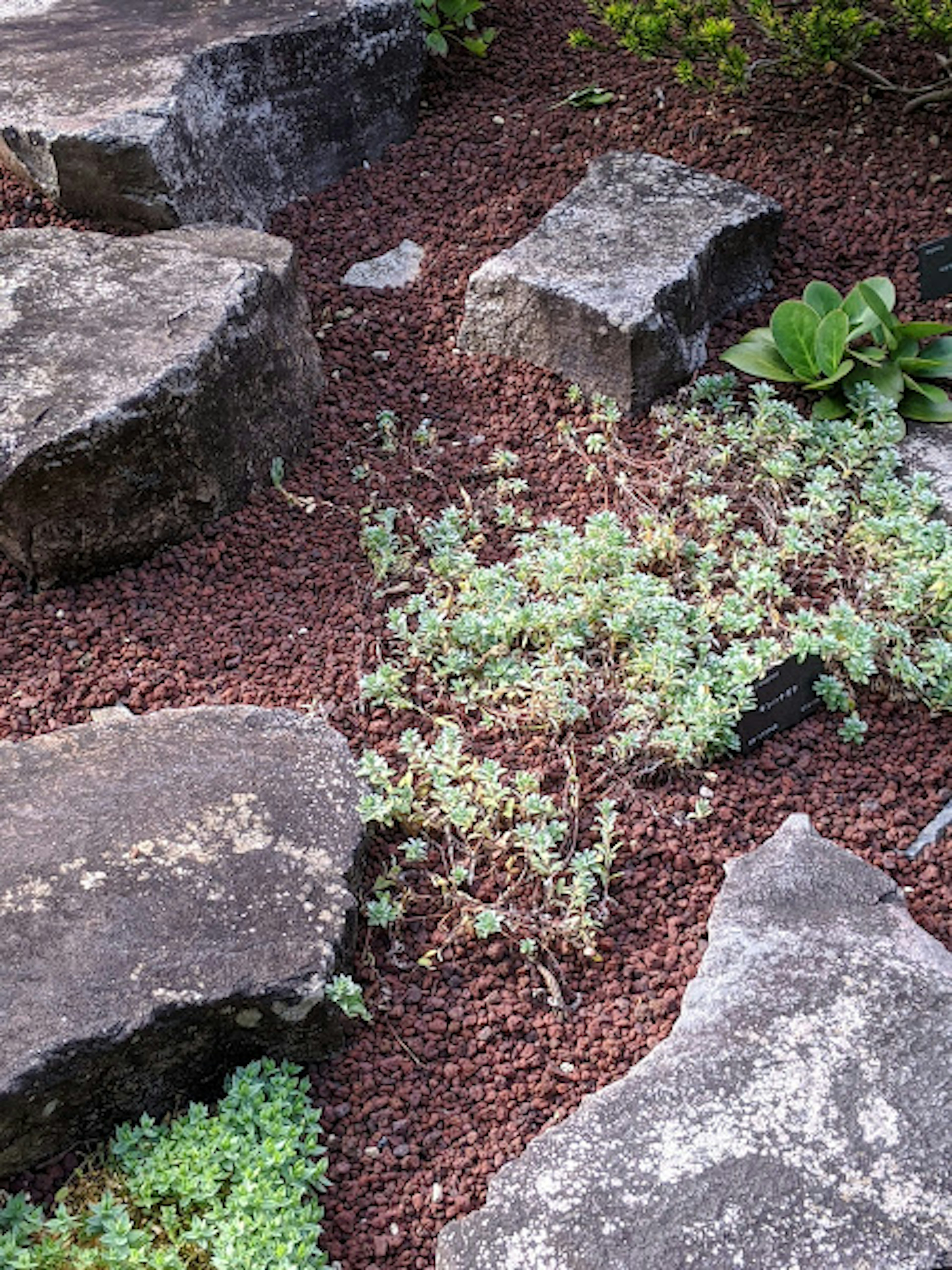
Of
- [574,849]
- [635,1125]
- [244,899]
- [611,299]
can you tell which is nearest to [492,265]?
[611,299]

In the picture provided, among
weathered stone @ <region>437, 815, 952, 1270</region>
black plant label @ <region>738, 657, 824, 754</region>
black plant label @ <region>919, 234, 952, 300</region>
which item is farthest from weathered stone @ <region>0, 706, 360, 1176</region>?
black plant label @ <region>919, 234, 952, 300</region>

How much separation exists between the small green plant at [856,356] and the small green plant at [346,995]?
6.96 feet

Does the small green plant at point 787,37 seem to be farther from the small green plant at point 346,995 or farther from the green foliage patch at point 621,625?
the small green plant at point 346,995

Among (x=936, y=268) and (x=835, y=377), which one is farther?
(x=936, y=268)

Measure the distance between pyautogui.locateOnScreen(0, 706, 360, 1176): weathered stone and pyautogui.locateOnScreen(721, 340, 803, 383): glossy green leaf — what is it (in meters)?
1.79

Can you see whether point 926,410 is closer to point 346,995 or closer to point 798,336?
point 798,336

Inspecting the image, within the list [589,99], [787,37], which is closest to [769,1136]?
[787,37]

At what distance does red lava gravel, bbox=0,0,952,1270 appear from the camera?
8.40 ft

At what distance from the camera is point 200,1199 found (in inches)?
91.2

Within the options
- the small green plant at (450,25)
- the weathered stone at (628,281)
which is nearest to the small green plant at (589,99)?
the small green plant at (450,25)

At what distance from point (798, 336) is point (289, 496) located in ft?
4.79

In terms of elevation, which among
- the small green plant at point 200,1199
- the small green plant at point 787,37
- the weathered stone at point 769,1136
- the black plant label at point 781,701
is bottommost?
the small green plant at point 200,1199

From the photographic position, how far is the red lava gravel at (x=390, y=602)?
2.56m

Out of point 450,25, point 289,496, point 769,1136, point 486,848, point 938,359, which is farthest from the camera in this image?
point 450,25
